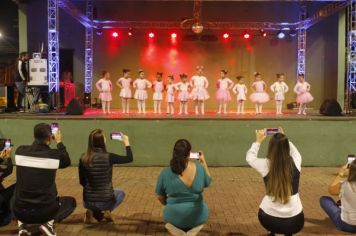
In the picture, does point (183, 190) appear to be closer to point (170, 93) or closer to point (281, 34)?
point (170, 93)

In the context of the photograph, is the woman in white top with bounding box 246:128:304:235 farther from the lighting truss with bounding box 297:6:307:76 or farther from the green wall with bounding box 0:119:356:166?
the lighting truss with bounding box 297:6:307:76

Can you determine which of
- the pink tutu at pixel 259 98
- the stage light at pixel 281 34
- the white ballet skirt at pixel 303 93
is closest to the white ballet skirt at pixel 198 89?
the pink tutu at pixel 259 98

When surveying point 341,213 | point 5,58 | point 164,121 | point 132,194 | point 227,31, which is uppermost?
point 227,31

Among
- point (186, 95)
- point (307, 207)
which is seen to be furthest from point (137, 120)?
point (307, 207)

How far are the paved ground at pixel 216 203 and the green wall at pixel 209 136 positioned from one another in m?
0.41

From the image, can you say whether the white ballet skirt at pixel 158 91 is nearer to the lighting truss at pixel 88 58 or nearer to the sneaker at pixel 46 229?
the lighting truss at pixel 88 58

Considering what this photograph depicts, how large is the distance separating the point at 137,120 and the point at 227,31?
34.2 ft

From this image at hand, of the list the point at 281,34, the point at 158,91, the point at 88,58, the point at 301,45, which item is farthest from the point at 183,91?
the point at 301,45

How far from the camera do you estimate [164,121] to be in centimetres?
1118

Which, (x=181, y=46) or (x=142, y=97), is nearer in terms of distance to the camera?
(x=142, y=97)

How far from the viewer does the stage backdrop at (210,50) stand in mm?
20234

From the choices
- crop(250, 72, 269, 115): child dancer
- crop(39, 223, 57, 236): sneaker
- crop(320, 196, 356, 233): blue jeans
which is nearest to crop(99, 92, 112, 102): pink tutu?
crop(250, 72, 269, 115): child dancer

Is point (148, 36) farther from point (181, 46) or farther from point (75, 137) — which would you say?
point (75, 137)

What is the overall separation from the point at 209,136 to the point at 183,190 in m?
6.71
